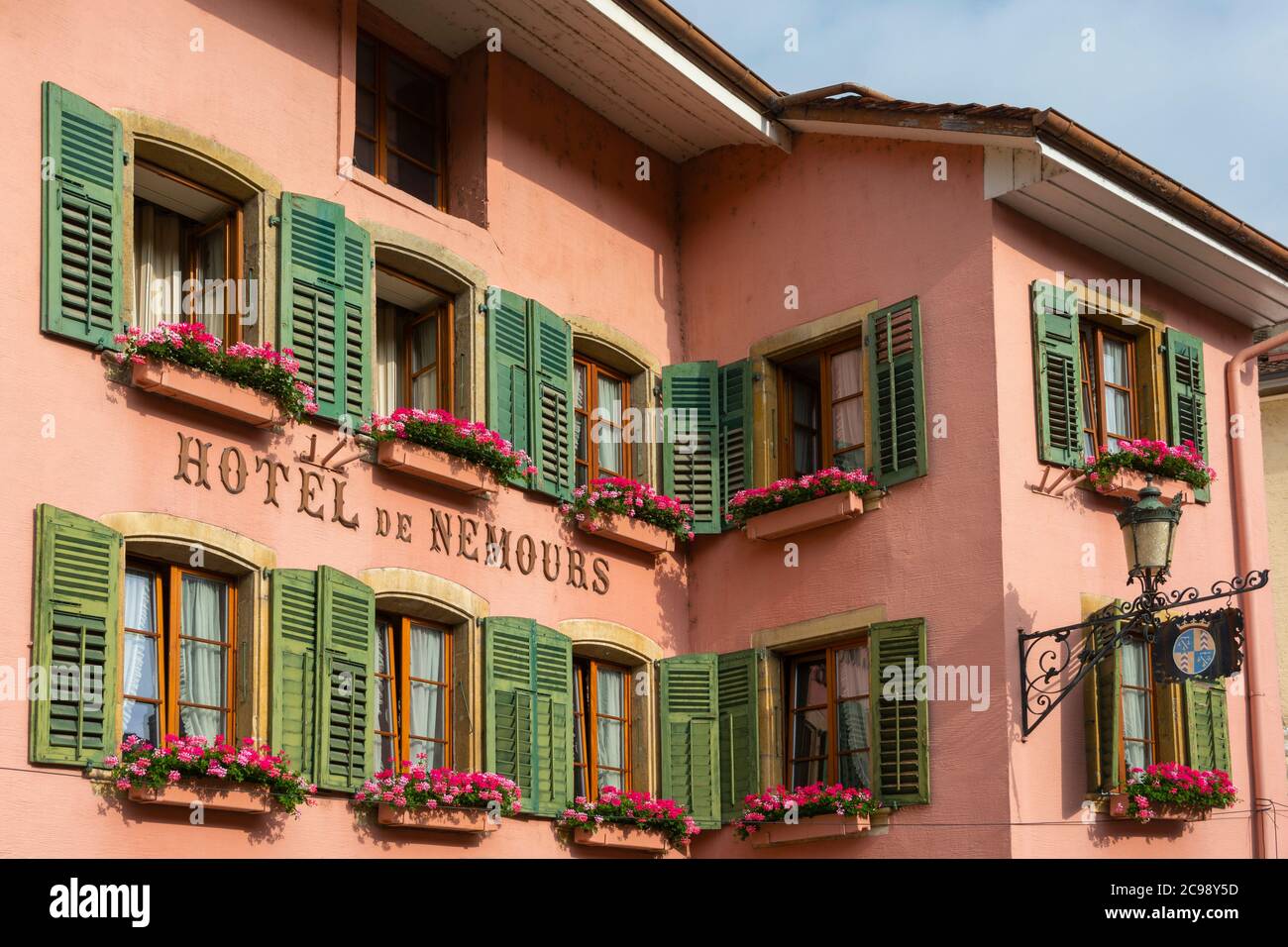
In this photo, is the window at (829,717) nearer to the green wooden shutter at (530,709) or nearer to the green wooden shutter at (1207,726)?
the green wooden shutter at (530,709)

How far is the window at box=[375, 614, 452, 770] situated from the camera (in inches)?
454

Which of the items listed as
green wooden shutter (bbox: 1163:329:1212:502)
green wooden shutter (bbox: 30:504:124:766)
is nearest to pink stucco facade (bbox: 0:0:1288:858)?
green wooden shutter (bbox: 30:504:124:766)

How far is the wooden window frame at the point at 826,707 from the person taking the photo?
1270 cm

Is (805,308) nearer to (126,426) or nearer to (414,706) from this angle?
(414,706)

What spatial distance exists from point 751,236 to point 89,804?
6.73m

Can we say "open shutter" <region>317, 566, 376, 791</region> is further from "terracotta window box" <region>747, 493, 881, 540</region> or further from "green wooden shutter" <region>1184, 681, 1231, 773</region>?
"green wooden shutter" <region>1184, 681, 1231, 773</region>

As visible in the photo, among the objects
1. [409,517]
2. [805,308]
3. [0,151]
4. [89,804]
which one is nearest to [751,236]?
[805,308]

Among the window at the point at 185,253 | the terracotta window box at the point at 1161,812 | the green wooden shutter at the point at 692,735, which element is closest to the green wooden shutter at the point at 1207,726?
the terracotta window box at the point at 1161,812

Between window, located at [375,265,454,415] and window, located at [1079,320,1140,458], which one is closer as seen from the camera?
window, located at [375,265,454,415]

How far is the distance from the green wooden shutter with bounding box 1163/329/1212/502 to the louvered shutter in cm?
294

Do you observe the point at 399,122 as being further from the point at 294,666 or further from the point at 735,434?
the point at 294,666

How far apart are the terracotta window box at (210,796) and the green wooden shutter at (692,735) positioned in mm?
3537

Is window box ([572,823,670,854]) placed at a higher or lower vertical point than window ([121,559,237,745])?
lower

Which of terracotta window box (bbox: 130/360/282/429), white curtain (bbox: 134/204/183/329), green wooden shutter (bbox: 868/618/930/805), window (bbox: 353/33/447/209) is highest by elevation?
window (bbox: 353/33/447/209)
